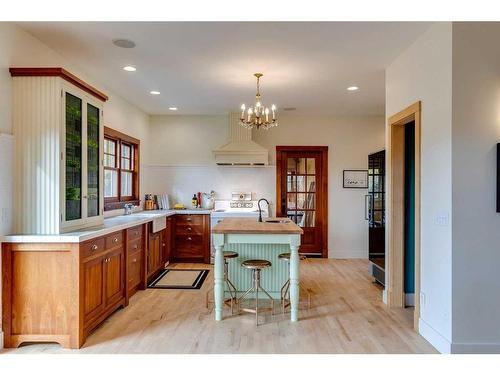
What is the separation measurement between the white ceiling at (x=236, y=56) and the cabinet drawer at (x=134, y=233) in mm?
1927

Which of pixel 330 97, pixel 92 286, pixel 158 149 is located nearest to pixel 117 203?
pixel 158 149

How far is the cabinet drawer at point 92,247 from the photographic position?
2731 millimetres

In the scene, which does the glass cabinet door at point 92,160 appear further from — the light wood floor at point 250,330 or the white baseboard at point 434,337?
the white baseboard at point 434,337

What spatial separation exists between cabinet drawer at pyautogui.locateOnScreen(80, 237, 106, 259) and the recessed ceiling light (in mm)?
1880

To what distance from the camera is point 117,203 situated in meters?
5.02

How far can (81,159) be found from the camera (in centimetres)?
319

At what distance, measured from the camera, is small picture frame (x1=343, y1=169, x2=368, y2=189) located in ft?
20.8

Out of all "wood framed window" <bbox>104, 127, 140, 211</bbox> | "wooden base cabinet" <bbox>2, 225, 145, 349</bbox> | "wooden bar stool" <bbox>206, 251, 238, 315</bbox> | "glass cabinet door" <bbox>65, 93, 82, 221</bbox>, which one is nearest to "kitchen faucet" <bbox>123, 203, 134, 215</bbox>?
"wood framed window" <bbox>104, 127, 140, 211</bbox>

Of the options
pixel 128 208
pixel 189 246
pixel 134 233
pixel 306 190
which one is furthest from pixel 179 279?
pixel 306 190

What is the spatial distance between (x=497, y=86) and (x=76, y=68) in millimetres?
4217

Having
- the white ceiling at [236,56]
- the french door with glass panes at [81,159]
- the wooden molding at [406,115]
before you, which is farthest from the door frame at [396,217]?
the french door with glass panes at [81,159]

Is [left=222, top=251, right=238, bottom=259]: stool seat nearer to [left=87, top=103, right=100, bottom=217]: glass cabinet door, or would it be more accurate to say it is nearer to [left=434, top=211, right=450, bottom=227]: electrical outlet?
[left=87, top=103, right=100, bottom=217]: glass cabinet door

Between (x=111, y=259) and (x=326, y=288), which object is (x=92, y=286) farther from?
(x=326, y=288)

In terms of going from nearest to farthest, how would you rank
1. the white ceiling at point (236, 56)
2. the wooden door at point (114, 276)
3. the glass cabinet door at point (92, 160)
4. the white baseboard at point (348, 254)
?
the white ceiling at point (236, 56)
the wooden door at point (114, 276)
the glass cabinet door at point (92, 160)
the white baseboard at point (348, 254)
